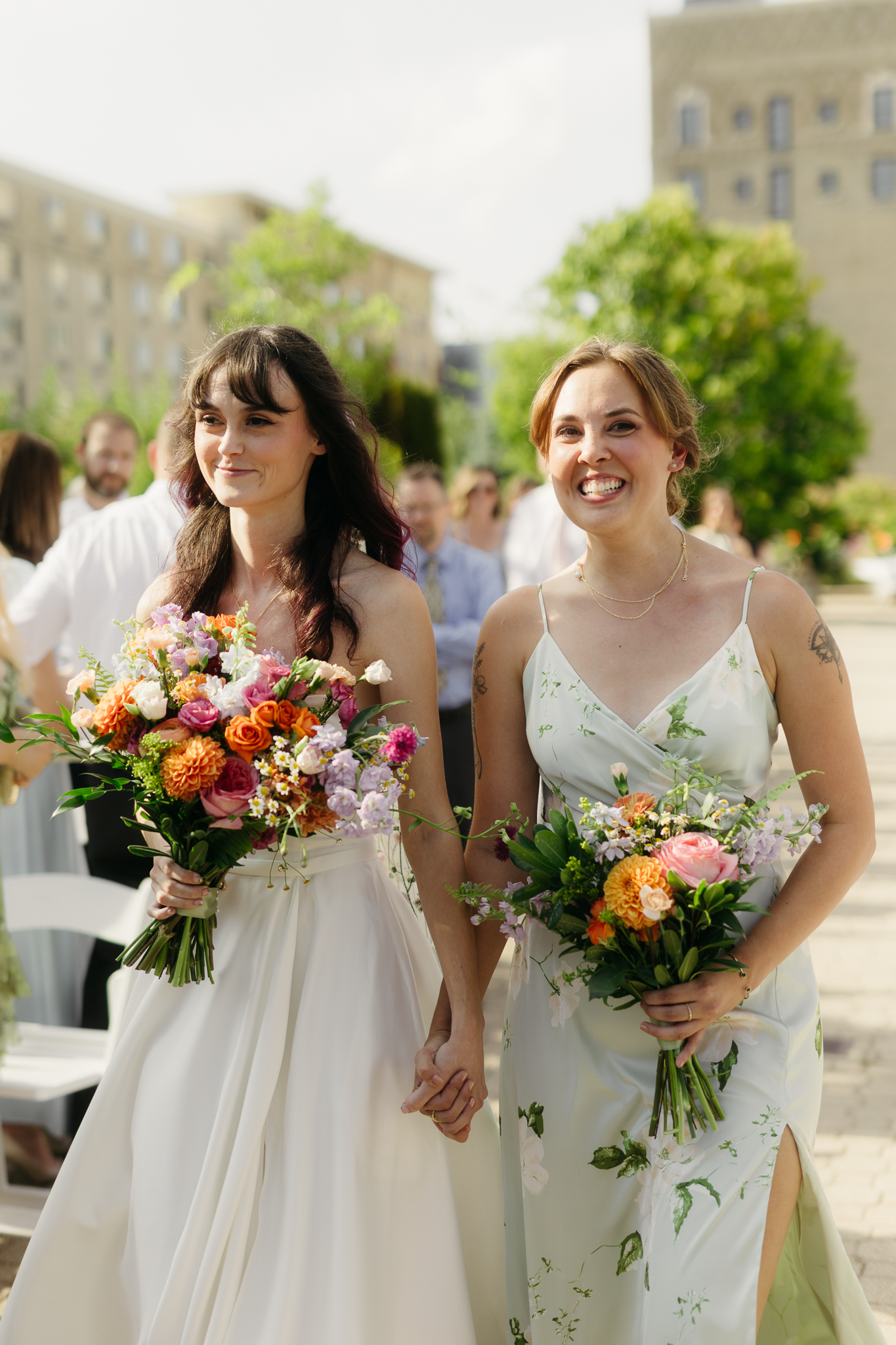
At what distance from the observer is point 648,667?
276cm

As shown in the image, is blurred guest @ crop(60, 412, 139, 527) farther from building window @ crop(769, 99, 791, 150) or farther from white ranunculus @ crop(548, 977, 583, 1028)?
building window @ crop(769, 99, 791, 150)

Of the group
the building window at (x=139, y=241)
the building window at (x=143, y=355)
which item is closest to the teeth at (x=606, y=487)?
the building window at (x=143, y=355)

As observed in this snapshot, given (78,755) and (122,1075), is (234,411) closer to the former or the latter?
(78,755)

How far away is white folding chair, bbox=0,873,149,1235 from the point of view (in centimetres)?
393

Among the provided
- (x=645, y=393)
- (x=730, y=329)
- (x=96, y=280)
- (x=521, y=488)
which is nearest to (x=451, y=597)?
(x=645, y=393)

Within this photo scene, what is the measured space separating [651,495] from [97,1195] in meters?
1.93

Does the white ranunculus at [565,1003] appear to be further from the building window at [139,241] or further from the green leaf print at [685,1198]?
the building window at [139,241]

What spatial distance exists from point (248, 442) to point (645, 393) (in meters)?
0.86

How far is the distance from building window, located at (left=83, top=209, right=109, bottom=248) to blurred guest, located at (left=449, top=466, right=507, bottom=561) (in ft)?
193

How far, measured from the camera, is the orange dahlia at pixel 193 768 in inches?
93.6

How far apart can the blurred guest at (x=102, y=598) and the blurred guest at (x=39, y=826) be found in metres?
0.13

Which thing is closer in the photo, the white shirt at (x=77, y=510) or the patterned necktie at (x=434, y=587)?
the patterned necktie at (x=434, y=587)

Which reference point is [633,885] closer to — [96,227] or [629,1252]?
[629,1252]

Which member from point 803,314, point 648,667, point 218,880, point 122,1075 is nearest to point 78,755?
point 218,880
